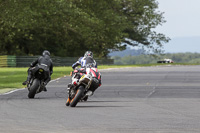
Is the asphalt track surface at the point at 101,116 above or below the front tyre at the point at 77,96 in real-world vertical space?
below

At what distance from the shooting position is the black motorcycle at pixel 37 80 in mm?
19672

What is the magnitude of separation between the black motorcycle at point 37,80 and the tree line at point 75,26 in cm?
3388

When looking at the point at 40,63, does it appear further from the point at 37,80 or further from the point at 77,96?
the point at 77,96

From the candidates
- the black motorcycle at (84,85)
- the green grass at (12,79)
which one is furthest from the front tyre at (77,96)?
the green grass at (12,79)

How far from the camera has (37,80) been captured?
19922mm

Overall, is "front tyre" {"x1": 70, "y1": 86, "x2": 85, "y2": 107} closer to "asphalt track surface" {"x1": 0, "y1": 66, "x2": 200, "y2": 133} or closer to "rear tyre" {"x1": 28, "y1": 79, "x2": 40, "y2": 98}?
"asphalt track surface" {"x1": 0, "y1": 66, "x2": 200, "y2": 133}

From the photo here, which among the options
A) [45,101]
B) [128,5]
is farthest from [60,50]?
[45,101]

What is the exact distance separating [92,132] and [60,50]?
213ft

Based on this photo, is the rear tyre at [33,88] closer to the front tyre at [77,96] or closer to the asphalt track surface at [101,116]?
the asphalt track surface at [101,116]

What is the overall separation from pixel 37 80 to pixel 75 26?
4970 cm

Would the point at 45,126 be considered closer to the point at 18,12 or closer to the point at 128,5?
the point at 18,12

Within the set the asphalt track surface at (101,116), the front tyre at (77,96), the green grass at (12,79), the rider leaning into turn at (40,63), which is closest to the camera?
the asphalt track surface at (101,116)

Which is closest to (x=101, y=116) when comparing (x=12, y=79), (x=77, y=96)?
(x=77, y=96)

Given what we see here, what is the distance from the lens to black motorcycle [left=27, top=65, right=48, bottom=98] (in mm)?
19672
